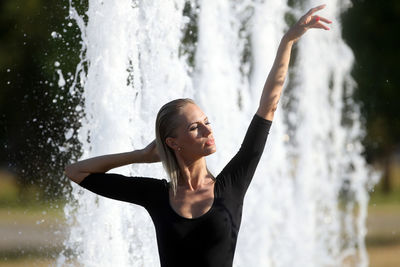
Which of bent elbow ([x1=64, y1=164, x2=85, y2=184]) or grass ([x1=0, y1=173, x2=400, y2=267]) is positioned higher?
grass ([x1=0, y1=173, x2=400, y2=267])

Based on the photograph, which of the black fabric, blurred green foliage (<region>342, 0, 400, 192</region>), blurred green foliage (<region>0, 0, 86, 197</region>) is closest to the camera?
the black fabric

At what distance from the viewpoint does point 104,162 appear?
2809mm

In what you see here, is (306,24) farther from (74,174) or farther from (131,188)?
(74,174)

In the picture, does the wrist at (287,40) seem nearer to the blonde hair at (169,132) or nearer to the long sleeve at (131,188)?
the blonde hair at (169,132)

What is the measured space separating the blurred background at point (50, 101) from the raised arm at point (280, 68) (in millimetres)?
8210

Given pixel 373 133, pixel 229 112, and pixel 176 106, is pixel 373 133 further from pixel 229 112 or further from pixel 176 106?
pixel 176 106

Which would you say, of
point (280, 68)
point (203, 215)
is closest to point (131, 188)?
point (203, 215)

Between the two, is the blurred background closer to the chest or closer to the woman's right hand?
the woman's right hand

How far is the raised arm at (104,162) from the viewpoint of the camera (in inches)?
110

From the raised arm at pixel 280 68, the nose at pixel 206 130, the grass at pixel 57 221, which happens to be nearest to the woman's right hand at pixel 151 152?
the nose at pixel 206 130

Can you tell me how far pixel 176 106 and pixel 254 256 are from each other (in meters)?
5.13

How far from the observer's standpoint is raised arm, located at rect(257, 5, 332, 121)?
2.77 metres

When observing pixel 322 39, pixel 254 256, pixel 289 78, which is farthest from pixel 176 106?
pixel 289 78

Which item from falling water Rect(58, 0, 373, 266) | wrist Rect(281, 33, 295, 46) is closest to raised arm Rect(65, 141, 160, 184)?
wrist Rect(281, 33, 295, 46)
